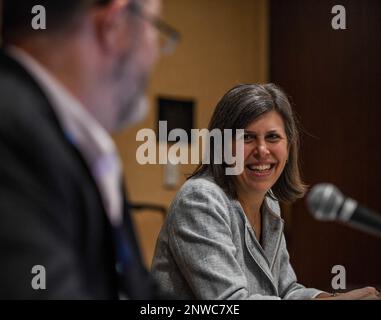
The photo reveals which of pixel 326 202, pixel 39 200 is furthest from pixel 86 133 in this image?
pixel 326 202

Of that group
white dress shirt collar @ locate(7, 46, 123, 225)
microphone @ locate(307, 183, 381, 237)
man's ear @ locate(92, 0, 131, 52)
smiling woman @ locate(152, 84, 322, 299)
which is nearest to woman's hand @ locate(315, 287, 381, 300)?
smiling woman @ locate(152, 84, 322, 299)

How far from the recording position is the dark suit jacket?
713 millimetres

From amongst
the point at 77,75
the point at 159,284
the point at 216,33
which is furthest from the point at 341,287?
the point at 77,75

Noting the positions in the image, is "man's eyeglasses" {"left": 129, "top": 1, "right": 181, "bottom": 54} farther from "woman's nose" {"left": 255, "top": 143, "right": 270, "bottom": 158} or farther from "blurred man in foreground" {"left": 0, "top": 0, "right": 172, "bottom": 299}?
"woman's nose" {"left": 255, "top": 143, "right": 270, "bottom": 158}

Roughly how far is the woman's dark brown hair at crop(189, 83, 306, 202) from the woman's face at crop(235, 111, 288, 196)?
0.05 ft

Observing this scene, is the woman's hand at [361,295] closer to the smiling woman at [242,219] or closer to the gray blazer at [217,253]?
the smiling woman at [242,219]

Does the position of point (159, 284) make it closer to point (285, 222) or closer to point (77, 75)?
point (285, 222)

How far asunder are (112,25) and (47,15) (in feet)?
0.33

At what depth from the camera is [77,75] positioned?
2.82 ft

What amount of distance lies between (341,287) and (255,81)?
51 cm

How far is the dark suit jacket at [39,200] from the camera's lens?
0.71m

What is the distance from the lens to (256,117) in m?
1.29

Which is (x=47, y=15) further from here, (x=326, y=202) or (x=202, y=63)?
(x=202, y=63)
